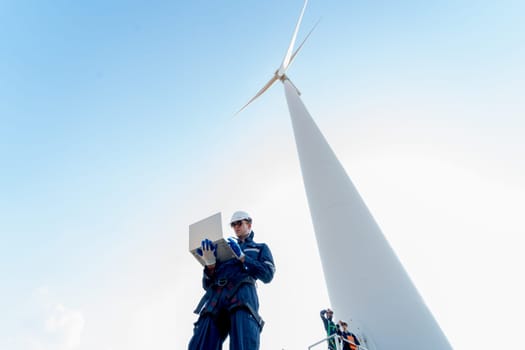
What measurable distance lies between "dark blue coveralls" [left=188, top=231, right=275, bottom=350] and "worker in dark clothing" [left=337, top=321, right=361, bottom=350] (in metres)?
3.33

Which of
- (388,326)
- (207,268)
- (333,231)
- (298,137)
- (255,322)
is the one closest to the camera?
(255,322)

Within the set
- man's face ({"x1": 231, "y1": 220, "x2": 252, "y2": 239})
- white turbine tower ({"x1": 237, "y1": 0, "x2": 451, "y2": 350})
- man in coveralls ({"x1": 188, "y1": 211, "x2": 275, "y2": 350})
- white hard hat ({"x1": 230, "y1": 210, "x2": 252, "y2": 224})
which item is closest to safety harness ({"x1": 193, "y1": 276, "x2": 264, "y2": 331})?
man in coveralls ({"x1": 188, "y1": 211, "x2": 275, "y2": 350})

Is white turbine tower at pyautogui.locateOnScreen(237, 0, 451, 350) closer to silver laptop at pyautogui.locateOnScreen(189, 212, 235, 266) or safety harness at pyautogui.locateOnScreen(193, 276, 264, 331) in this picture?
safety harness at pyautogui.locateOnScreen(193, 276, 264, 331)

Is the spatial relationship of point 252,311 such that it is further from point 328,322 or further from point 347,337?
point 328,322

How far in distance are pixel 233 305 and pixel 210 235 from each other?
654 mm

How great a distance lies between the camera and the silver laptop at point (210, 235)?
3.03 m

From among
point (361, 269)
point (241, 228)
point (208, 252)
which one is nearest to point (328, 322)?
point (361, 269)

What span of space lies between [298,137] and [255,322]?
10657mm

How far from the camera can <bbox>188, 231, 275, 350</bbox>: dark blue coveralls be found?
2.81 meters

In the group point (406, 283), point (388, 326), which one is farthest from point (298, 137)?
point (388, 326)

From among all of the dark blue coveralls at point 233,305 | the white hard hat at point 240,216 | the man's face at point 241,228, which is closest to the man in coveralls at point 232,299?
the dark blue coveralls at point 233,305

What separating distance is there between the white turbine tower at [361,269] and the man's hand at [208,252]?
4801 mm

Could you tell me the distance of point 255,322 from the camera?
2906 mm

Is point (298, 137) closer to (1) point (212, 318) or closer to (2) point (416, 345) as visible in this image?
(2) point (416, 345)
